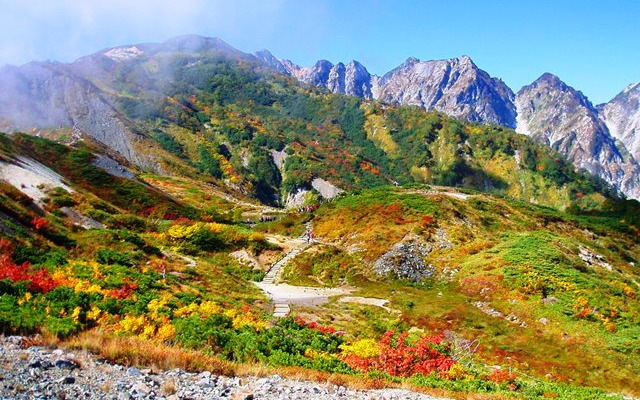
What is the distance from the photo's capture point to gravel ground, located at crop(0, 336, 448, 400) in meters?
7.63

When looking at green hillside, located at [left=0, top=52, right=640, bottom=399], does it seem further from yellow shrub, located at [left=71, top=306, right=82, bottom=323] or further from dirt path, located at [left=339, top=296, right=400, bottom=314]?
dirt path, located at [left=339, top=296, right=400, bottom=314]

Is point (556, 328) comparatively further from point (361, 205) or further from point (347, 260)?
point (361, 205)

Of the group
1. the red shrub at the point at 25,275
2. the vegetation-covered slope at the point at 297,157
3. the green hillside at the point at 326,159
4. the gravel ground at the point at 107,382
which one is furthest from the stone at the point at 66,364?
the green hillside at the point at 326,159

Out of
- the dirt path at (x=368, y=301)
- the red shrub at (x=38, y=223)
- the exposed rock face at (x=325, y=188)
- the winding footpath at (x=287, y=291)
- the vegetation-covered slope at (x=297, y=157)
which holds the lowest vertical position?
the winding footpath at (x=287, y=291)

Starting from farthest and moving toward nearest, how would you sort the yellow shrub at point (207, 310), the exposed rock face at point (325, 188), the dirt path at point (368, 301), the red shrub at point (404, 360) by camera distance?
the exposed rock face at point (325, 188) < the dirt path at point (368, 301) < the yellow shrub at point (207, 310) < the red shrub at point (404, 360)

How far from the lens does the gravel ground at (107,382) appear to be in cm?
763

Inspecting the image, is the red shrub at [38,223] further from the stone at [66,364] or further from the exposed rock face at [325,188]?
the exposed rock face at [325,188]

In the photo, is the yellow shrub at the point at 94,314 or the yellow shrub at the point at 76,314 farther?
the yellow shrub at the point at 94,314

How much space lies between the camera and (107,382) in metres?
8.18

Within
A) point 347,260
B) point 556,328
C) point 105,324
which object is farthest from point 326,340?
point 347,260

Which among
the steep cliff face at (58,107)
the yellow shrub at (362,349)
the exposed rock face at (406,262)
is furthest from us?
the steep cliff face at (58,107)

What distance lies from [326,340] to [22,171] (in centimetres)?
3476

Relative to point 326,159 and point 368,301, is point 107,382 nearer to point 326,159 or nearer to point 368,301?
point 368,301

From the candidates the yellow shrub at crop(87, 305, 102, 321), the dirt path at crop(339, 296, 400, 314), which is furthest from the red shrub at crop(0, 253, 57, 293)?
the dirt path at crop(339, 296, 400, 314)
